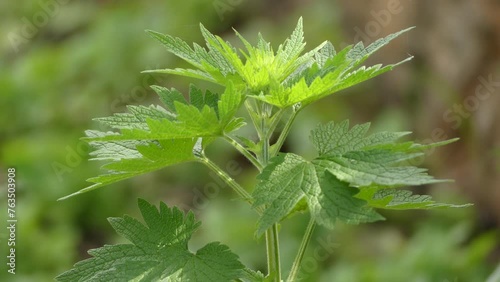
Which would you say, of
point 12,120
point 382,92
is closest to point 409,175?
point 12,120

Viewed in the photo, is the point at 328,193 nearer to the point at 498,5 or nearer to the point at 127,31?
the point at 498,5

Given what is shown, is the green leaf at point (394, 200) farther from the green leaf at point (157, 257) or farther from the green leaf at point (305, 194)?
the green leaf at point (157, 257)

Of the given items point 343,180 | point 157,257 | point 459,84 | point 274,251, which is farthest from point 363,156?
point 459,84

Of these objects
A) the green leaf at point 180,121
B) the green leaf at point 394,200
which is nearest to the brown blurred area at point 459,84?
the green leaf at point 394,200

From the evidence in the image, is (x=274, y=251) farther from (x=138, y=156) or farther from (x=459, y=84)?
(x=459, y=84)

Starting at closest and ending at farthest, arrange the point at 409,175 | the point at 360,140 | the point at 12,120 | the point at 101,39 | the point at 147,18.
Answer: the point at 409,175 < the point at 360,140 < the point at 12,120 < the point at 101,39 < the point at 147,18

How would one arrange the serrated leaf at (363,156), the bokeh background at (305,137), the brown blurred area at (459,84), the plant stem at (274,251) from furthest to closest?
the brown blurred area at (459,84) < the bokeh background at (305,137) < the plant stem at (274,251) < the serrated leaf at (363,156)

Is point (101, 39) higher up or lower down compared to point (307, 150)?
higher up
